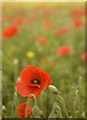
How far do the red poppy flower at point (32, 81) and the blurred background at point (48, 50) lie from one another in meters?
0.37

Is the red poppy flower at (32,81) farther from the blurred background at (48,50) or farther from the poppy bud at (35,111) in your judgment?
the blurred background at (48,50)

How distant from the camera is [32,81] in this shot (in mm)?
1915

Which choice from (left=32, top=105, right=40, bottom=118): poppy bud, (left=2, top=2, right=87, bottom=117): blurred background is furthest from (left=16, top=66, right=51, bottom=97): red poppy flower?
(left=2, top=2, right=87, bottom=117): blurred background

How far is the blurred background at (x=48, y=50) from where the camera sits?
111 inches

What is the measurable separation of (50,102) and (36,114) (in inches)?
26.4

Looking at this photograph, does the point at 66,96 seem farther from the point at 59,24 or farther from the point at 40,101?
the point at 59,24

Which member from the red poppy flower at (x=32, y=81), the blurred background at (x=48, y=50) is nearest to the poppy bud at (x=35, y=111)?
the red poppy flower at (x=32, y=81)

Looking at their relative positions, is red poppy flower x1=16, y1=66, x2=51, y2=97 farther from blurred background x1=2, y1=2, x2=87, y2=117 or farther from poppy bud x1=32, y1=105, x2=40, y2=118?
blurred background x1=2, y1=2, x2=87, y2=117

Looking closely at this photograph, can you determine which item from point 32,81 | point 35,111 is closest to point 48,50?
point 32,81

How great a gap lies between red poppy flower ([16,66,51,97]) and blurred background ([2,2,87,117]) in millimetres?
373

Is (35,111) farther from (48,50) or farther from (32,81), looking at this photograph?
(48,50)

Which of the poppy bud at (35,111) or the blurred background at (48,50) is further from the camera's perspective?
the blurred background at (48,50)

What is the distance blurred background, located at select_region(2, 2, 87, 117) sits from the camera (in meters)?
2.82

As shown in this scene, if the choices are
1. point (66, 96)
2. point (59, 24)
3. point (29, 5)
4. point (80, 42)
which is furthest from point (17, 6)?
point (66, 96)
